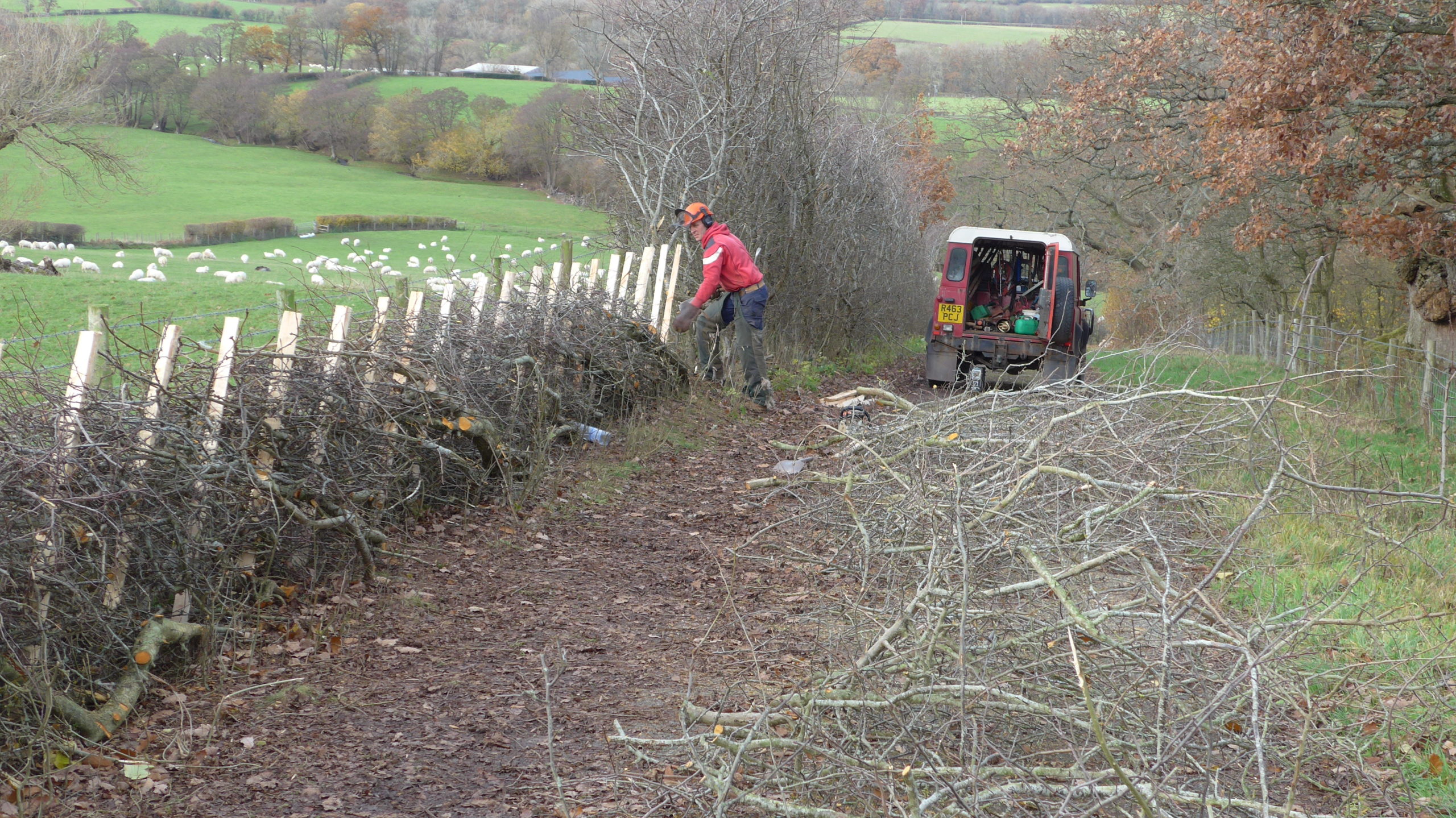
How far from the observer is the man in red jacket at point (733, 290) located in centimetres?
1002

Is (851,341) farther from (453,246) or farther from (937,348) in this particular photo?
(453,246)

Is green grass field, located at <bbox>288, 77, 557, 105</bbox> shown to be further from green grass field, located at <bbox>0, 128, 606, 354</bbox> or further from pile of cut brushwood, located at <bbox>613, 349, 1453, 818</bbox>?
pile of cut brushwood, located at <bbox>613, 349, 1453, 818</bbox>

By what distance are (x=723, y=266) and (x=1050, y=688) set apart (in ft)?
24.1

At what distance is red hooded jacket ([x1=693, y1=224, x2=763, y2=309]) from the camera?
10.0 metres

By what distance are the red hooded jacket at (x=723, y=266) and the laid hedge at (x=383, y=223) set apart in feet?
159

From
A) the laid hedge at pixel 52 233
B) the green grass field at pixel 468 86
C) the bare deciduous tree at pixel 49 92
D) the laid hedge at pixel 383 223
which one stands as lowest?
the laid hedge at pixel 52 233

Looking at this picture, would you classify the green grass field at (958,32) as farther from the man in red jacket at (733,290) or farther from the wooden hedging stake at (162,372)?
the wooden hedging stake at (162,372)

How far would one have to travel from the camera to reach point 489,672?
472 cm

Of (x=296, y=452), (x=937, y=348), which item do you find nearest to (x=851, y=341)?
(x=937, y=348)

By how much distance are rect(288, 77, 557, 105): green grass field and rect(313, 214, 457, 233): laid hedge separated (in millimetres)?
24092

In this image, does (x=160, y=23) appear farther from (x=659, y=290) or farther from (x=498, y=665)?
(x=498, y=665)

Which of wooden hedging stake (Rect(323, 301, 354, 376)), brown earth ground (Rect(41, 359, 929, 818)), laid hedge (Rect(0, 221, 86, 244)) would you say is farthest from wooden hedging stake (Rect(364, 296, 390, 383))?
laid hedge (Rect(0, 221, 86, 244))

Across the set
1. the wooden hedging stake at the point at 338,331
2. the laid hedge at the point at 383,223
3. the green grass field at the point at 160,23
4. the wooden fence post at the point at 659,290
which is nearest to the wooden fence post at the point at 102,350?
the wooden hedging stake at the point at 338,331

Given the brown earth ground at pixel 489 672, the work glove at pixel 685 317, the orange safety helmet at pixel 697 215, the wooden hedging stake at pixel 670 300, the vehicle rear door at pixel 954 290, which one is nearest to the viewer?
the brown earth ground at pixel 489 672
